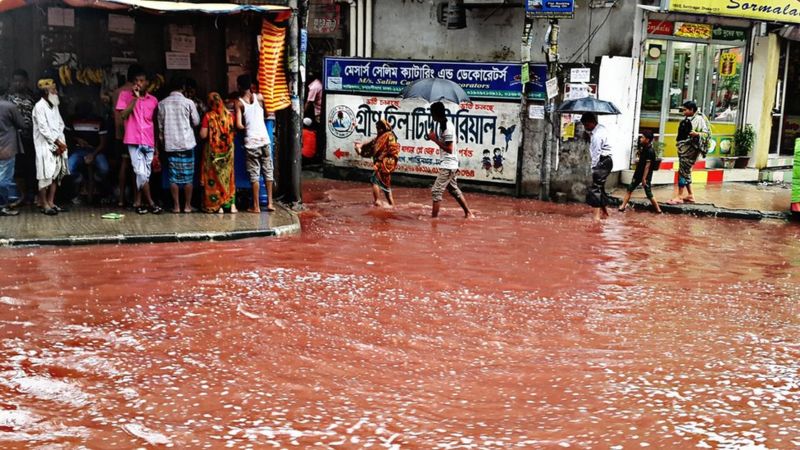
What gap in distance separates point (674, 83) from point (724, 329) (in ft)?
38.1

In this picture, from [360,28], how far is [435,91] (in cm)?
763

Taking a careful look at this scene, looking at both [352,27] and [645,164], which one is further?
[352,27]

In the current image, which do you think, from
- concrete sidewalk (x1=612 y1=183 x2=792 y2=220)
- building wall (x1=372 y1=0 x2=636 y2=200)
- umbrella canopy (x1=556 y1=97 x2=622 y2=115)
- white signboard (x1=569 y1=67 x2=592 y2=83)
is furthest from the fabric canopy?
concrete sidewalk (x1=612 y1=183 x2=792 y2=220)

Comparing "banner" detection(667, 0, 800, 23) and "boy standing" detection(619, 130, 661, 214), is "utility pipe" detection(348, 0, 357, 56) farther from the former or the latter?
"boy standing" detection(619, 130, 661, 214)

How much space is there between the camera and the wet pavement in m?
15.6

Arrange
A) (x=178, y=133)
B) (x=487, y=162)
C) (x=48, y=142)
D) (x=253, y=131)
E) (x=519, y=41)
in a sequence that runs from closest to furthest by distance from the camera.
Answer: (x=48, y=142)
(x=178, y=133)
(x=253, y=131)
(x=487, y=162)
(x=519, y=41)

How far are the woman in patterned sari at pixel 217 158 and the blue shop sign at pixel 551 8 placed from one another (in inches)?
242

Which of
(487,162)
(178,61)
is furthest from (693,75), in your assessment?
(178,61)

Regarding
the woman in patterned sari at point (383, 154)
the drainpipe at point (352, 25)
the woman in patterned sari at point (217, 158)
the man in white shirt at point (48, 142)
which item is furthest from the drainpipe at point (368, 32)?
the man in white shirt at point (48, 142)

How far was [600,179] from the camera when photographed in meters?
14.0

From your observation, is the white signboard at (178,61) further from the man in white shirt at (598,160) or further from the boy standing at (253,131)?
the man in white shirt at (598,160)

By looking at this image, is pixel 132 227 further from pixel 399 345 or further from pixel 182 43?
pixel 399 345

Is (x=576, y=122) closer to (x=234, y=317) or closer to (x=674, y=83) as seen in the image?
(x=674, y=83)

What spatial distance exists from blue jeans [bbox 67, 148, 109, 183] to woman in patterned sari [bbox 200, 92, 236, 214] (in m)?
1.47
